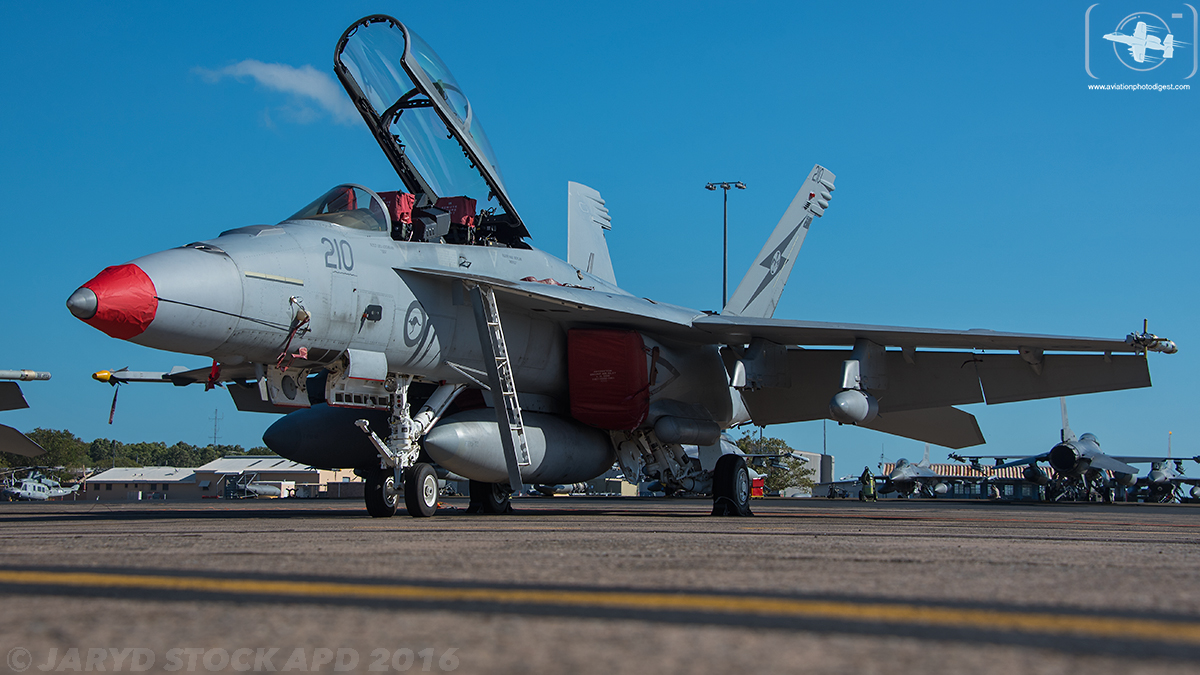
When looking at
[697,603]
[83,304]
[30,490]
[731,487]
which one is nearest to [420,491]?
[83,304]

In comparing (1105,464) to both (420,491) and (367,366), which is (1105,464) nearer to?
(420,491)

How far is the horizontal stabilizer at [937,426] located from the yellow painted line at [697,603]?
13077 millimetres

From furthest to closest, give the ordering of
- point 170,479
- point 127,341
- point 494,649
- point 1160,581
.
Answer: point 170,479 → point 127,341 → point 1160,581 → point 494,649

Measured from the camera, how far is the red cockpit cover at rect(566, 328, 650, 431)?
37.3 ft

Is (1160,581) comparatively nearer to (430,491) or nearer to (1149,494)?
(430,491)

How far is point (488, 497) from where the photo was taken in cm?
1257

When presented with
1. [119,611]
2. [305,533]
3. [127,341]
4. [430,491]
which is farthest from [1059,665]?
[430,491]

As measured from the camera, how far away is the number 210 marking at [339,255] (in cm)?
898

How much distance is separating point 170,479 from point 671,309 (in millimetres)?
62397

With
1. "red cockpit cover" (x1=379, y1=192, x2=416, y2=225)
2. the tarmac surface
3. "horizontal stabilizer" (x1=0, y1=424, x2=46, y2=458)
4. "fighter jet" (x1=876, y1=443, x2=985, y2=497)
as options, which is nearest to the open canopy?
"red cockpit cover" (x1=379, y1=192, x2=416, y2=225)

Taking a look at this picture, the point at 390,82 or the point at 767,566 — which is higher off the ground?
the point at 390,82

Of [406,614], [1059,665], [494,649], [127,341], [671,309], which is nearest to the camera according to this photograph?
[1059,665]

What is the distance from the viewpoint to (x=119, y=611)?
101 inches

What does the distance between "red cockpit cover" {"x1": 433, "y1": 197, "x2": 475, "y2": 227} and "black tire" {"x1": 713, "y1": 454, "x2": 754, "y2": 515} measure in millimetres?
4618
